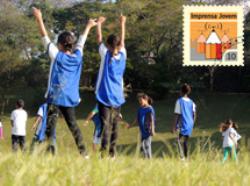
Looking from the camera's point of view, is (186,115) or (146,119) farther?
(186,115)

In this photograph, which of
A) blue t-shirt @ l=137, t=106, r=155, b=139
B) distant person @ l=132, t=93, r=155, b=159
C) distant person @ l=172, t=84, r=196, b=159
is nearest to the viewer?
distant person @ l=132, t=93, r=155, b=159

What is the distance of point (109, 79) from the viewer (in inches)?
273

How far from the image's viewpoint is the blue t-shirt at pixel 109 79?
22.5 ft

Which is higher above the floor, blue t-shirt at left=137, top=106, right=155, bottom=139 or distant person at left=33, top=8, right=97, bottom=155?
distant person at left=33, top=8, right=97, bottom=155

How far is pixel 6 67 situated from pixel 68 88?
115 feet

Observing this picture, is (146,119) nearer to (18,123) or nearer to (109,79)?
(109,79)

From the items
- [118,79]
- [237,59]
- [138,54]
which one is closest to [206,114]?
[138,54]

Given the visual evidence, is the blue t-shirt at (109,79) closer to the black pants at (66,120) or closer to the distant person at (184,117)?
the black pants at (66,120)

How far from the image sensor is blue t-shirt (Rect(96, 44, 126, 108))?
685 centimetres

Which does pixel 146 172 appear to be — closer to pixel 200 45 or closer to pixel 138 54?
pixel 200 45

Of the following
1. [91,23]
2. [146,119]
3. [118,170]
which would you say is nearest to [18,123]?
[146,119]

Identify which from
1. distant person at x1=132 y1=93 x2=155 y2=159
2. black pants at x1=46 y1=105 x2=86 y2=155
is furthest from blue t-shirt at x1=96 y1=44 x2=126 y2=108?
distant person at x1=132 y1=93 x2=155 y2=159

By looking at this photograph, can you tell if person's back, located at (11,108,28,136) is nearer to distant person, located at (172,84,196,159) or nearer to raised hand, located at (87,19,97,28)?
distant person, located at (172,84,196,159)

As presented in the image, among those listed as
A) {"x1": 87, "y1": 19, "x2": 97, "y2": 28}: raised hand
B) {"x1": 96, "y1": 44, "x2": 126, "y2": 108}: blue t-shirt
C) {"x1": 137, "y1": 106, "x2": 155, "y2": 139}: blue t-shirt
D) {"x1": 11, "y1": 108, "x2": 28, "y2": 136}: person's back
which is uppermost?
{"x1": 87, "y1": 19, "x2": 97, "y2": 28}: raised hand
